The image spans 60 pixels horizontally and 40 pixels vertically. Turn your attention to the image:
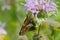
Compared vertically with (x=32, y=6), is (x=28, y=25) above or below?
below

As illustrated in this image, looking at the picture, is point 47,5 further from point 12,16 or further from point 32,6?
point 12,16

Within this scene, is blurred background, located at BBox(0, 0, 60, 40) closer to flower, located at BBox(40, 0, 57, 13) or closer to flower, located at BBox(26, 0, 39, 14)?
flower, located at BBox(26, 0, 39, 14)

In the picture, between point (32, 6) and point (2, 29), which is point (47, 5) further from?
point (2, 29)

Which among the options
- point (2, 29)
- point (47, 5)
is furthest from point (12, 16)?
point (47, 5)

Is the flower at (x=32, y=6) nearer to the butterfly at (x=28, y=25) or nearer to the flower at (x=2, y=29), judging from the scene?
the butterfly at (x=28, y=25)

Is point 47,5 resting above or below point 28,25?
above

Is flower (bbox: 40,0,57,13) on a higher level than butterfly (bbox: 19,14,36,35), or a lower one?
higher

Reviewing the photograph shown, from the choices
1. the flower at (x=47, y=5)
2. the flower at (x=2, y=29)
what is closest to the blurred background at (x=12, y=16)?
the flower at (x=2, y=29)

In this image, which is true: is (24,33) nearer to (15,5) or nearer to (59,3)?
(15,5)

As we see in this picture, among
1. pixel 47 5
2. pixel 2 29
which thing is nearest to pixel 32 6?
pixel 47 5

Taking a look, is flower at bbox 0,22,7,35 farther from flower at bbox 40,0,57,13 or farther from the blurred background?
flower at bbox 40,0,57,13

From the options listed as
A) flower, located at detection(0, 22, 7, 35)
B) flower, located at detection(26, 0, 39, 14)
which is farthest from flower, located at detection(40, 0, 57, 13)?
flower, located at detection(0, 22, 7, 35)
